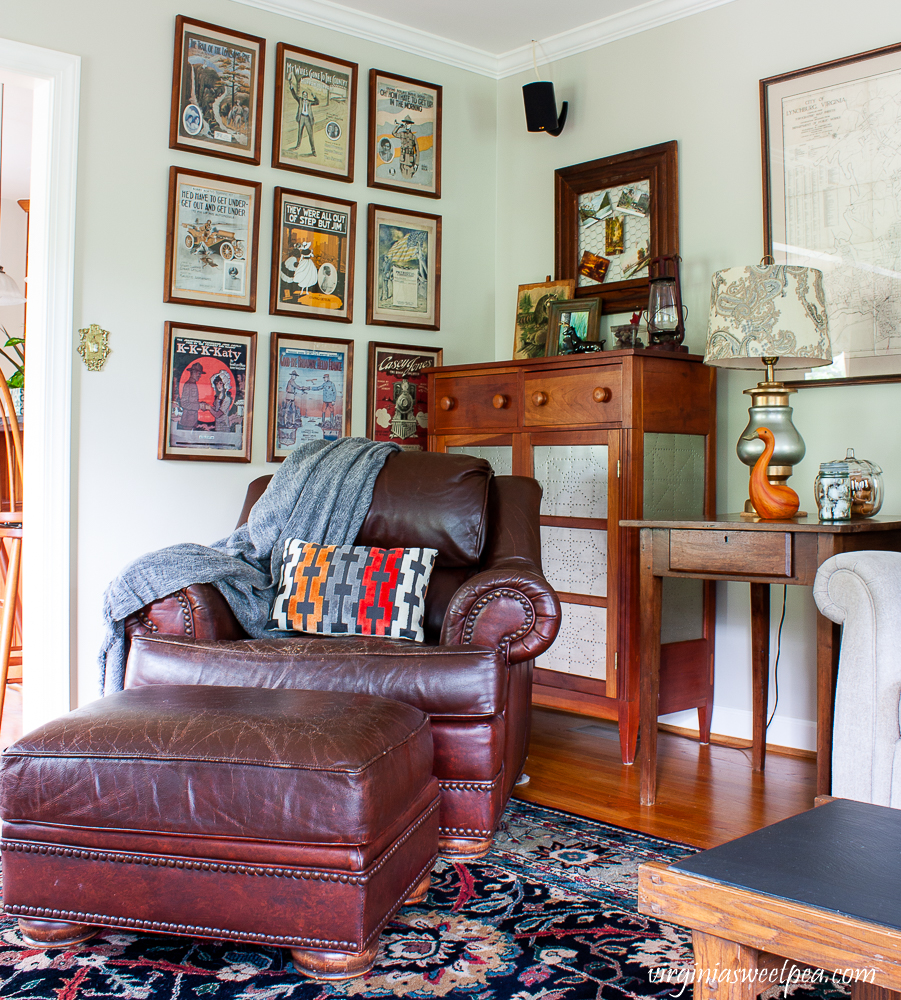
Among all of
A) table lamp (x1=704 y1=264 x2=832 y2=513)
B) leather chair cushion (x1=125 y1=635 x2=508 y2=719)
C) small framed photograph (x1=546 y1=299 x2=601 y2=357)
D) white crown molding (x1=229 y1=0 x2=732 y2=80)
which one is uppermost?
white crown molding (x1=229 y1=0 x2=732 y2=80)

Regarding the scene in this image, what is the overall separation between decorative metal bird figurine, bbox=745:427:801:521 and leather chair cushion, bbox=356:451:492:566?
2.51 ft

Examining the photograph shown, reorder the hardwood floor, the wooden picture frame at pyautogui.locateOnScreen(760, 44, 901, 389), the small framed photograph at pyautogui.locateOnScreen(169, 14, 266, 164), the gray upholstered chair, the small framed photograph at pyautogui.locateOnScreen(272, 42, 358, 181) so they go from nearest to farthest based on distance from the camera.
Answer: the gray upholstered chair
the hardwood floor
the wooden picture frame at pyautogui.locateOnScreen(760, 44, 901, 389)
the small framed photograph at pyautogui.locateOnScreen(169, 14, 266, 164)
the small framed photograph at pyautogui.locateOnScreen(272, 42, 358, 181)

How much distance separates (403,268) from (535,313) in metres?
0.58

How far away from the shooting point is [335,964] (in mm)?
1581

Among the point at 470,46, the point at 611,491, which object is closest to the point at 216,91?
the point at 470,46

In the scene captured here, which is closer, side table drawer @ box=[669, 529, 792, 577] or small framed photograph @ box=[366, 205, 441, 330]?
side table drawer @ box=[669, 529, 792, 577]

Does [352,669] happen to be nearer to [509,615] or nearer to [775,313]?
[509,615]

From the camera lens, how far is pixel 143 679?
2254 mm

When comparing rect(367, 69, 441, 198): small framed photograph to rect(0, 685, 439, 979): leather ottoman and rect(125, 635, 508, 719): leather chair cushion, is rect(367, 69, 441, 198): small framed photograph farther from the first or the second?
rect(0, 685, 439, 979): leather ottoman

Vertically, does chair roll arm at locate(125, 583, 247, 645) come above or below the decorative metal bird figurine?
below

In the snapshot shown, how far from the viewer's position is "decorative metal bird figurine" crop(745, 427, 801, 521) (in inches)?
102

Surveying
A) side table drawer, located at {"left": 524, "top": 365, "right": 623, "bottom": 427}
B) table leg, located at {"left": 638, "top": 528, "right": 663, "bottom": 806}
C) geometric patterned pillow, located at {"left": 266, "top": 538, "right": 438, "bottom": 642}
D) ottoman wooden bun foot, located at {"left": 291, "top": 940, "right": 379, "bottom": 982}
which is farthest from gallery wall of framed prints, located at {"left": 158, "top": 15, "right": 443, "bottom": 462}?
ottoman wooden bun foot, located at {"left": 291, "top": 940, "right": 379, "bottom": 982}

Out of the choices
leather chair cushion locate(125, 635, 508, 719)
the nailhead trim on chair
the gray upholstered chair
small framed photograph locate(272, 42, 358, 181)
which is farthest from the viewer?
small framed photograph locate(272, 42, 358, 181)

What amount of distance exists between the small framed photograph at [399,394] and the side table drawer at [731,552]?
61.2 inches
